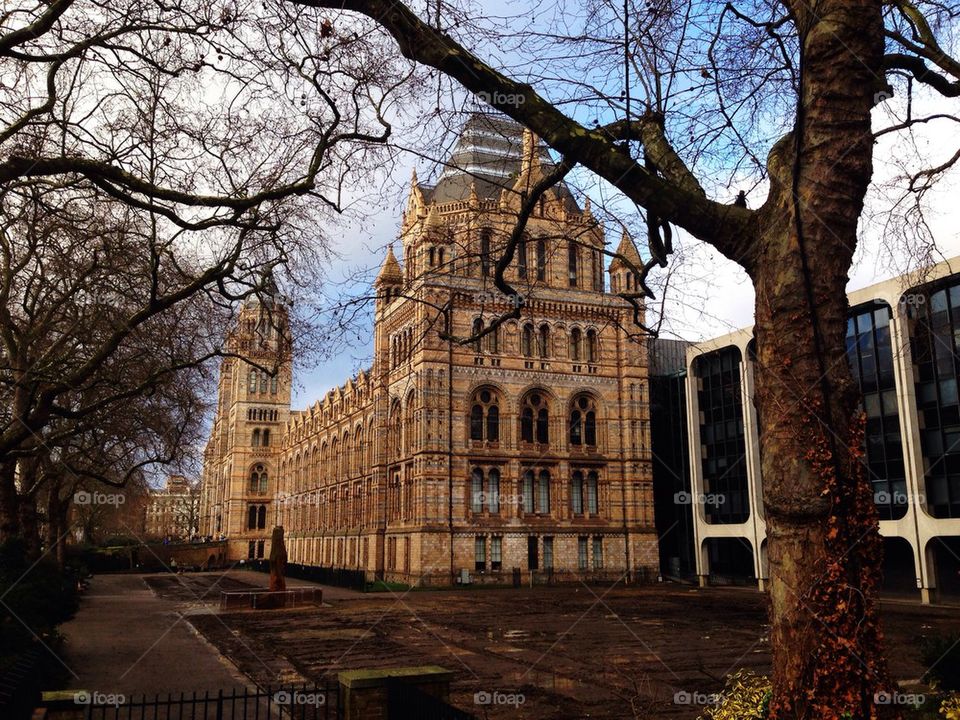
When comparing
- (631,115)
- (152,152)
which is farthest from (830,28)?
(152,152)

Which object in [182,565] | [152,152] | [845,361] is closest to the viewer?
[845,361]

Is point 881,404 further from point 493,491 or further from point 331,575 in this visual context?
point 331,575

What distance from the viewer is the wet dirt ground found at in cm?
1301

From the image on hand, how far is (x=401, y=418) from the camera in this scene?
48906 mm

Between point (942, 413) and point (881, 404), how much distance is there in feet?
9.34

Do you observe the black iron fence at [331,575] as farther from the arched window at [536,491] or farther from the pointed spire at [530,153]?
the pointed spire at [530,153]

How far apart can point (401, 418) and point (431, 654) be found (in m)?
31.7

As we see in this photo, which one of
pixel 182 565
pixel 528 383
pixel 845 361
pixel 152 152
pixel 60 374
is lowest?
pixel 182 565

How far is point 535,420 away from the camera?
48156 mm

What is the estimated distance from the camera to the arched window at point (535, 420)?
158 ft

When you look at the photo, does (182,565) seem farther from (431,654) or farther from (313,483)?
(431,654)

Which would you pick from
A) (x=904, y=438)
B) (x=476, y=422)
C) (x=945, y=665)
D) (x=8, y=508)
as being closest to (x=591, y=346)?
(x=476, y=422)

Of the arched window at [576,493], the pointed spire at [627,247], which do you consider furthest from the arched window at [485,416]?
the pointed spire at [627,247]

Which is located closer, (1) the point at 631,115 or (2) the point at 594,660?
(1) the point at 631,115
